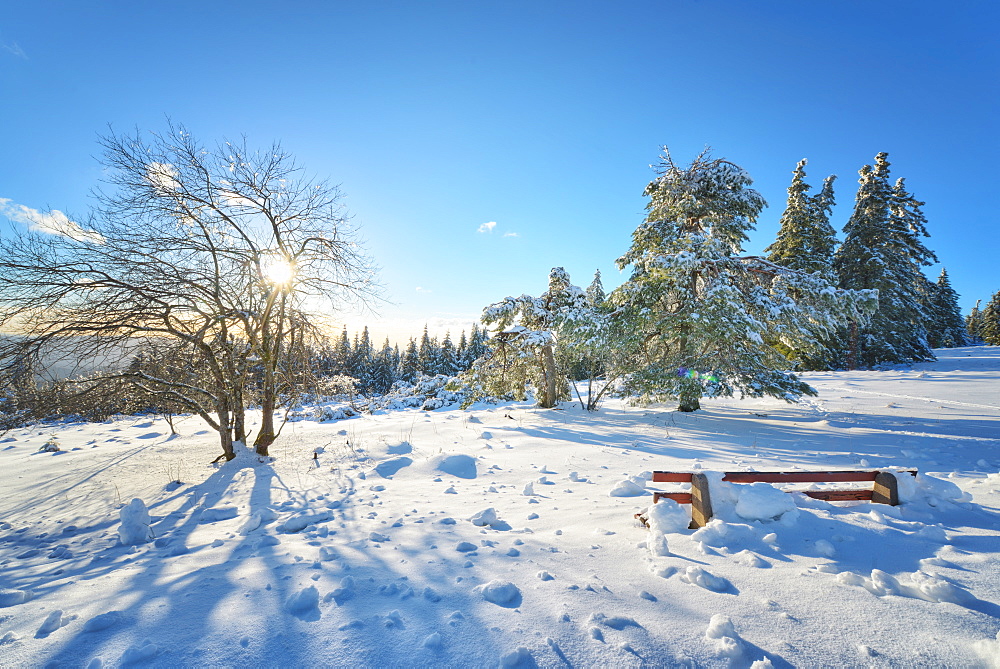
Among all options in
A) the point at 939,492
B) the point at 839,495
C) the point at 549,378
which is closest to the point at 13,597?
the point at 839,495

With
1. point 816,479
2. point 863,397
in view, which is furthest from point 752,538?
point 863,397

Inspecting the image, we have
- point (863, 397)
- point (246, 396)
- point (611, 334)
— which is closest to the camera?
point (246, 396)

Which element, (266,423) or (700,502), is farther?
(266,423)

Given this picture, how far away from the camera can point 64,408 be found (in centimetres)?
584

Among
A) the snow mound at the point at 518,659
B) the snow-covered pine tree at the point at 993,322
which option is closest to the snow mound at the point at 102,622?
the snow mound at the point at 518,659

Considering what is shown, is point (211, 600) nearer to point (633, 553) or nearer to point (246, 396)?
point (633, 553)

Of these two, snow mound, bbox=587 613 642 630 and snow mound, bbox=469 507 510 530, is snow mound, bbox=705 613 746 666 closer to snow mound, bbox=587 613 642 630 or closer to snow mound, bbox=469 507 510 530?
snow mound, bbox=587 613 642 630

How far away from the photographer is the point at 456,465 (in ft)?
21.0

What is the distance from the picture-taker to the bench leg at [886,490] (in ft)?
12.1

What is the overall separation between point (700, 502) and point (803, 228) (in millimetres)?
25483

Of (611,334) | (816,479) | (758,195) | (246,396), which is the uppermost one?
(758,195)

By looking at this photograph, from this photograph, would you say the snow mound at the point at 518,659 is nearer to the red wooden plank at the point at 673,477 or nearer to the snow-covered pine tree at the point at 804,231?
the red wooden plank at the point at 673,477

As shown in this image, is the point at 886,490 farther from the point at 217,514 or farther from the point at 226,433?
the point at 226,433

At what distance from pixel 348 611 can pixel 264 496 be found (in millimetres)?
4170
